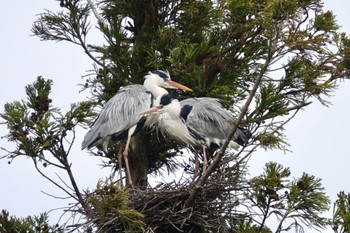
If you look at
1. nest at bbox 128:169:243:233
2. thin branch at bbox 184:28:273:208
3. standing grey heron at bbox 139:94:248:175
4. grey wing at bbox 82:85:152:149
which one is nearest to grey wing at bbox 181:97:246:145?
standing grey heron at bbox 139:94:248:175

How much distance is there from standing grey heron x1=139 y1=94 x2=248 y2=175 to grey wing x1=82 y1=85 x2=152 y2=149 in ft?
0.37

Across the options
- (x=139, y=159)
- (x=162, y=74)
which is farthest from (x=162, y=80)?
(x=139, y=159)

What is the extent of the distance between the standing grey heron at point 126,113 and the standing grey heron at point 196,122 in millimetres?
94

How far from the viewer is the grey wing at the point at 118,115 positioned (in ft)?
21.7

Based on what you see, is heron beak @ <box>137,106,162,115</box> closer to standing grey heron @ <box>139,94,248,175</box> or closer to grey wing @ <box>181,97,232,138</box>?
standing grey heron @ <box>139,94,248,175</box>

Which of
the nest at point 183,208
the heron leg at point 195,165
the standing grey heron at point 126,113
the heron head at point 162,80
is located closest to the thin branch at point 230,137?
the nest at point 183,208

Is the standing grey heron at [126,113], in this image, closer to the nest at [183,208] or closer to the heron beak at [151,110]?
the heron beak at [151,110]

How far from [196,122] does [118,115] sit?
22.5 inches

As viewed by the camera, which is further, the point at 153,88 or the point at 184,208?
the point at 153,88

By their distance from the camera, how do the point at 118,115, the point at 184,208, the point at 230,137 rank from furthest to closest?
the point at 118,115 < the point at 184,208 < the point at 230,137

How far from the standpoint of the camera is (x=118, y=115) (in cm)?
668

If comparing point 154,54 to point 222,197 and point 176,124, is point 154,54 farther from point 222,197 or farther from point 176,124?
point 222,197

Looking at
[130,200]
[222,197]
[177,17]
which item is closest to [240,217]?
[222,197]

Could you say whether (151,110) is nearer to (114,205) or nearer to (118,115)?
(118,115)
